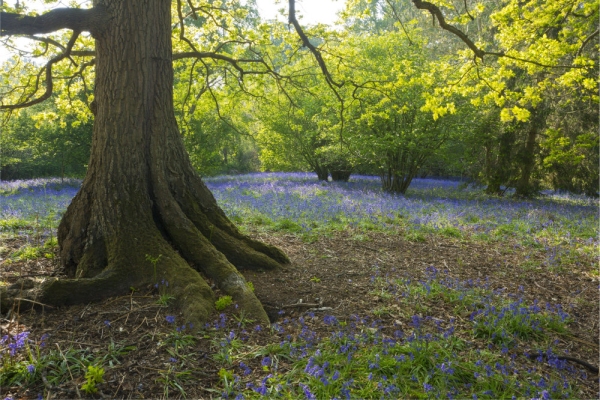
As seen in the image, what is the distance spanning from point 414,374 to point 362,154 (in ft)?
41.9

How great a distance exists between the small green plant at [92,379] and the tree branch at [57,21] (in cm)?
331

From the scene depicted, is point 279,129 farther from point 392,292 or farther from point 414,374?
point 414,374

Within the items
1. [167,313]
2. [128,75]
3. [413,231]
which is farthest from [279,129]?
[167,313]

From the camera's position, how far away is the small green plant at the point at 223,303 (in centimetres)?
377

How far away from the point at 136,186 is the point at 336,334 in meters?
2.68

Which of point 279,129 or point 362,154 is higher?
point 279,129

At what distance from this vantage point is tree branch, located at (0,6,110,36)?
3.77 m

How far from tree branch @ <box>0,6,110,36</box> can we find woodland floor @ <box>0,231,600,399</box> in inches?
102

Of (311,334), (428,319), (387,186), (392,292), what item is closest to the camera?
(311,334)

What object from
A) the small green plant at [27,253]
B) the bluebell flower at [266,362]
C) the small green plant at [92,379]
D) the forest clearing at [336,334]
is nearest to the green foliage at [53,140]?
the small green plant at [27,253]

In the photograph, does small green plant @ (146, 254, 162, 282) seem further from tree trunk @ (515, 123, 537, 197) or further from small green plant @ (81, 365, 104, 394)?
tree trunk @ (515, 123, 537, 197)

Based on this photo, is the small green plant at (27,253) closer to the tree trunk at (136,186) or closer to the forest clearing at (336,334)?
the forest clearing at (336,334)

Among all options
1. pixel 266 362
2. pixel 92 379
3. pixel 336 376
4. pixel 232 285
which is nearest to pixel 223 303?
pixel 232 285

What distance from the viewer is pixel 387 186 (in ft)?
52.9
